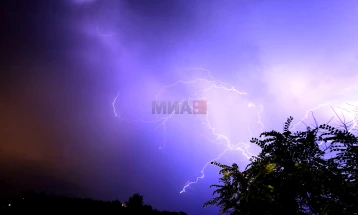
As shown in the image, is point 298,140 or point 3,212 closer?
point 298,140

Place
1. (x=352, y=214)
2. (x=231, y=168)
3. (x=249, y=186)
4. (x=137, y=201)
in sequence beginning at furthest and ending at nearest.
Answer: (x=137, y=201), (x=231, y=168), (x=249, y=186), (x=352, y=214)

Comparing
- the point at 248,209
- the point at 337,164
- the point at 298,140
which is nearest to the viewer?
the point at 337,164

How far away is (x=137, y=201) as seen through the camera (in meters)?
26.5

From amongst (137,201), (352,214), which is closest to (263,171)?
(352,214)

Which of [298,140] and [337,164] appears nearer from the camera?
[337,164]

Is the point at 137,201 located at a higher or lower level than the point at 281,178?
higher

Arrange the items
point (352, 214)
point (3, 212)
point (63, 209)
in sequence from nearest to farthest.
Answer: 1. point (352, 214)
2. point (3, 212)
3. point (63, 209)

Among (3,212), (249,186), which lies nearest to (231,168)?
(249,186)

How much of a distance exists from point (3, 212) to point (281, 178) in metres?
15.5

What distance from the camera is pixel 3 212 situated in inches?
452

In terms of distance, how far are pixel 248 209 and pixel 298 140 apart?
1.88m

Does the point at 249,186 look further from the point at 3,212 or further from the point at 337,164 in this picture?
the point at 3,212

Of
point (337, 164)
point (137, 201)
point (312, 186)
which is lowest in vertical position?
point (312, 186)

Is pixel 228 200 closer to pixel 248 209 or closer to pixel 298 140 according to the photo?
pixel 248 209
